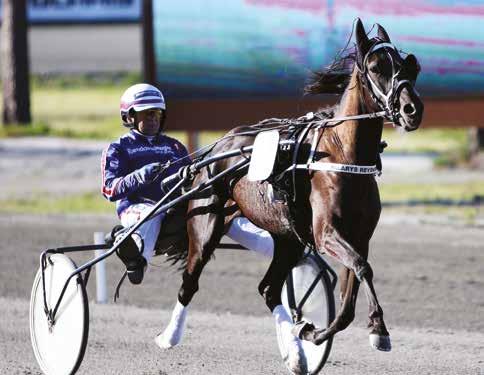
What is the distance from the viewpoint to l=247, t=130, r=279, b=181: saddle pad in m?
5.82

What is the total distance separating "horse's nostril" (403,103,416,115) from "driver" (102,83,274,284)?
1579mm

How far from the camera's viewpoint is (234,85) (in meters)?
14.5

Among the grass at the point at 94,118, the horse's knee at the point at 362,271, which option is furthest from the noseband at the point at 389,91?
the grass at the point at 94,118

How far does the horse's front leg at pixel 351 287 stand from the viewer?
214 inches

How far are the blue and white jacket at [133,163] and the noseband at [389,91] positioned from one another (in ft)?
4.67

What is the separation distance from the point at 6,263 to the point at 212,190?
4955 millimetres

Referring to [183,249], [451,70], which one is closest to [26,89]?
[451,70]

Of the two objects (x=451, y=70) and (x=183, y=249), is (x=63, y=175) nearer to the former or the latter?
(x=451, y=70)

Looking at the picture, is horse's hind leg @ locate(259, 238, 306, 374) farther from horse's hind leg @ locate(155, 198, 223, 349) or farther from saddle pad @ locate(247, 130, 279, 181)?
saddle pad @ locate(247, 130, 279, 181)

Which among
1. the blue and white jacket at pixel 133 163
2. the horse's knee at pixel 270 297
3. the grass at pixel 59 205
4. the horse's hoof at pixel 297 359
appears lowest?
the grass at pixel 59 205

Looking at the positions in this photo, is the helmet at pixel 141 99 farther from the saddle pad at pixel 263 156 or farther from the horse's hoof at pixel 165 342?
the horse's hoof at pixel 165 342

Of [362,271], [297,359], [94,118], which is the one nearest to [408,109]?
[362,271]

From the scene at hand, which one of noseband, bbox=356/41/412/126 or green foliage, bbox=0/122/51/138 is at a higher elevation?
noseband, bbox=356/41/412/126

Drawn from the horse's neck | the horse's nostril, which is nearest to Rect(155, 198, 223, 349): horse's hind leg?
the horse's neck
